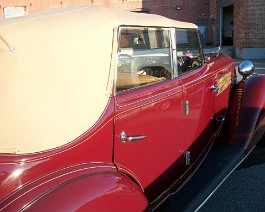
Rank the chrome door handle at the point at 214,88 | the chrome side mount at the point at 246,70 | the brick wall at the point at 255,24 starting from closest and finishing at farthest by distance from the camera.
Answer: the chrome door handle at the point at 214,88 → the chrome side mount at the point at 246,70 → the brick wall at the point at 255,24

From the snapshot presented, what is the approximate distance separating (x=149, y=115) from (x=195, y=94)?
823mm

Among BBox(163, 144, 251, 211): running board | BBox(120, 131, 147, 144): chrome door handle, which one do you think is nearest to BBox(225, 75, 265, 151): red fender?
BBox(163, 144, 251, 211): running board

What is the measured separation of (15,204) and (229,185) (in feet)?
9.39

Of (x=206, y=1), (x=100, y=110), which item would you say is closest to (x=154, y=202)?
(x=100, y=110)

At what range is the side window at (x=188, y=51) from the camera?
3.26 meters

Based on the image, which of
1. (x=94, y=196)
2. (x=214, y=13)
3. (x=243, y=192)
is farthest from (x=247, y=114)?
(x=214, y=13)

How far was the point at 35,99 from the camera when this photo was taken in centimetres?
198

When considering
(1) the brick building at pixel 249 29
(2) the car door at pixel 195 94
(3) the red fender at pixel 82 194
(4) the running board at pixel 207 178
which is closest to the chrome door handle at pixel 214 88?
(2) the car door at pixel 195 94

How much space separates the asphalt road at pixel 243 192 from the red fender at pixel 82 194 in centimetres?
165

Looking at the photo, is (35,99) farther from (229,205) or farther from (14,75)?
(229,205)

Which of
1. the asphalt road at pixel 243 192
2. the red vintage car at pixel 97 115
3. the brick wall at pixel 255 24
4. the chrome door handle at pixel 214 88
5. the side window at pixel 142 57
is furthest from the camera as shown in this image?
the brick wall at pixel 255 24

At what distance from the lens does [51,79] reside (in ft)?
6.70

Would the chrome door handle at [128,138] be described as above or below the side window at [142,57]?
below

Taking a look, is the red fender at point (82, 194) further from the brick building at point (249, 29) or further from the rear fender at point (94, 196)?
the brick building at point (249, 29)
